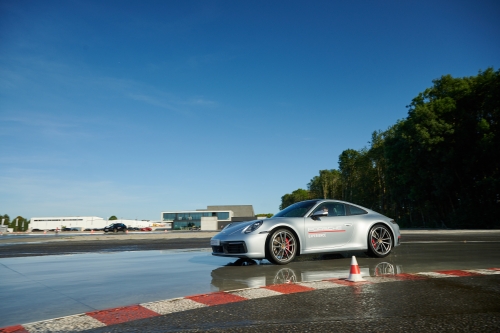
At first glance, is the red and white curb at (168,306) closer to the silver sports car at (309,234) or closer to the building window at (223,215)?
the silver sports car at (309,234)

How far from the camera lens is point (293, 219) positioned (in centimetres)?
795

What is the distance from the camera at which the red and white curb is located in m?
3.50

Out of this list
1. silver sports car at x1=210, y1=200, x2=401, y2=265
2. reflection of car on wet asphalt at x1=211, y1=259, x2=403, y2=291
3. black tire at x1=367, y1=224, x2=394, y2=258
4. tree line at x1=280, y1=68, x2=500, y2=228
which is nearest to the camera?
reflection of car on wet asphalt at x1=211, y1=259, x2=403, y2=291

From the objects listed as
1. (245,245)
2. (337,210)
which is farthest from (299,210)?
(245,245)

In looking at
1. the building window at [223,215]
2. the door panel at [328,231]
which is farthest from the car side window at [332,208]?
the building window at [223,215]

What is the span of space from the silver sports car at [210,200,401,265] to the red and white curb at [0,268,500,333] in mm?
2019

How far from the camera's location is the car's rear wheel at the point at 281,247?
7547 millimetres

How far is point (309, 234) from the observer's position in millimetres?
7969

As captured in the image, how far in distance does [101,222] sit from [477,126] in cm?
11918

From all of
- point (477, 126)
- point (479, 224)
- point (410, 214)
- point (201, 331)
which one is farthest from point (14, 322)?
point (410, 214)

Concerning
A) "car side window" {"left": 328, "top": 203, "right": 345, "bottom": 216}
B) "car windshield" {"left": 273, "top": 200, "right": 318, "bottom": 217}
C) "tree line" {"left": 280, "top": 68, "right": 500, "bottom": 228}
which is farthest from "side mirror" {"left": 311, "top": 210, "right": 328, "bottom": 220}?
"tree line" {"left": 280, "top": 68, "right": 500, "bottom": 228}

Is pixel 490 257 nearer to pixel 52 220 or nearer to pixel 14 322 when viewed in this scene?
pixel 14 322

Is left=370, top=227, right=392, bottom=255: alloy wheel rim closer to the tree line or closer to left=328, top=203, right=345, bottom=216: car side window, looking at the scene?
left=328, top=203, right=345, bottom=216: car side window

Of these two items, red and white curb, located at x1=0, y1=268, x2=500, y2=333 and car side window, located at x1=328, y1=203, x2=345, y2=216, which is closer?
red and white curb, located at x1=0, y1=268, x2=500, y2=333
